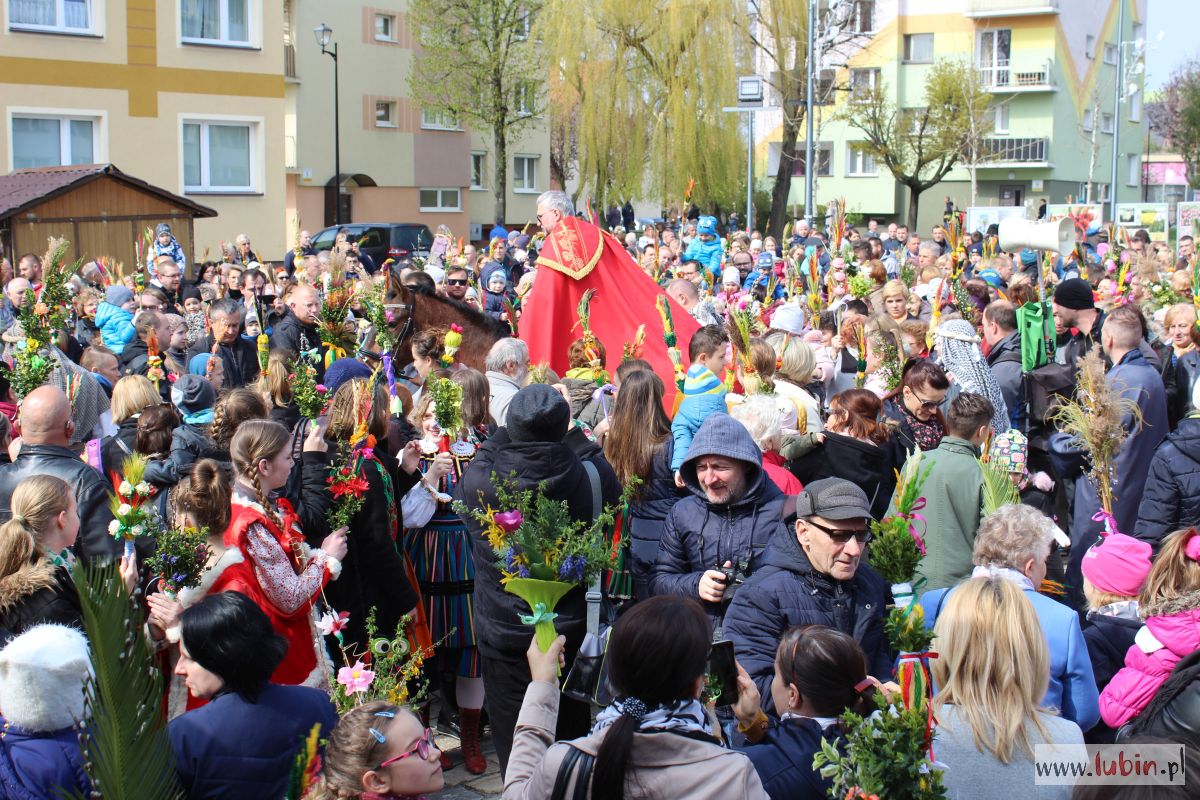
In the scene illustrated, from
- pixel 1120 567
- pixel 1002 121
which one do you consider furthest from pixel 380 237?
pixel 1002 121

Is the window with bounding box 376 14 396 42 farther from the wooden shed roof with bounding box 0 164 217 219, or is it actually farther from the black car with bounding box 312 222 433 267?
the wooden shed roof with bounding box 0 164 217 219

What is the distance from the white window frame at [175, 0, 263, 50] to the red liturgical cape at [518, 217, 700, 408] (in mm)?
19440

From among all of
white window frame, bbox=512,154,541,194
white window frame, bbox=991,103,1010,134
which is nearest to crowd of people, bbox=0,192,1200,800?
white window frame, bbox=512,154,541,194

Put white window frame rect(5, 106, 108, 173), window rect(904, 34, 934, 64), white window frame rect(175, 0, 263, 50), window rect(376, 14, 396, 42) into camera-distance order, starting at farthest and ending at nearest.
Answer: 1. window rect(904, 34, 934, 64)
2. window rect(376, 14, 396, 42)
3. white window frame rect(175, 0, 263, 50)
4. white window frame rect(5, 106, 108, 173)

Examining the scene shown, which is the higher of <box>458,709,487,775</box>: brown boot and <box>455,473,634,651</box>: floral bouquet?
<box>455,473,634,651</box>: floral bouquet

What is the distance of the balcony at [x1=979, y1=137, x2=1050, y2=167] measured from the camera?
52.6m

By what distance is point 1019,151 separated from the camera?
54.2m

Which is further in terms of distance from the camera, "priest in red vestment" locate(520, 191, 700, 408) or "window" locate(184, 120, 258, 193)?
"window" locate(184, 120, 258, 193)

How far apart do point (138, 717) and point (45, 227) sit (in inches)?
797

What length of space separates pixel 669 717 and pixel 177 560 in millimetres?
2128

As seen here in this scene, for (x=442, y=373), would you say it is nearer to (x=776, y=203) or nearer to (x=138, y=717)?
(x=138, y=717)

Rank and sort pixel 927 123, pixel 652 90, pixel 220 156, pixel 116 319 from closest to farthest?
pixel 116 319, pixel 220 156, pixel 652 90, pixel 927 123

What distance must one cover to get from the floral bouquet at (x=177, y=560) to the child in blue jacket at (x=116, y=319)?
20.0ft

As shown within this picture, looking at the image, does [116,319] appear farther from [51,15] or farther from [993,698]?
[51,15]
